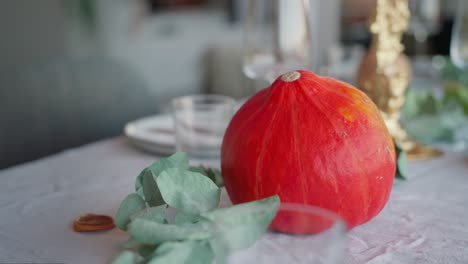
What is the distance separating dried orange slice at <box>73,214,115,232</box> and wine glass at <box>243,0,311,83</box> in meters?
0.35

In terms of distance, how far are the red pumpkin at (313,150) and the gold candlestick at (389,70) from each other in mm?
304

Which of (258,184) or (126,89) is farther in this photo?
(126,89)

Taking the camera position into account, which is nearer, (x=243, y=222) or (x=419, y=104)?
(x=243, y=222)

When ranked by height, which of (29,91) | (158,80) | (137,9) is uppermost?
(137,9)

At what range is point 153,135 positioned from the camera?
33.2 inches

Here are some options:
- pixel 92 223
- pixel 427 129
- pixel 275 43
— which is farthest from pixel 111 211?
pixel 427 129

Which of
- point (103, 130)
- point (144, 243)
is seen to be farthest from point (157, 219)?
point (103, 130)

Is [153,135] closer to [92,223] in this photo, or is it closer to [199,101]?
[199,101]

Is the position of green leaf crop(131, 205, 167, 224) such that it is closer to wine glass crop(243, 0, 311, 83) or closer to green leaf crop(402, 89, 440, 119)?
wine glass crop(243, 0, 311, 83)

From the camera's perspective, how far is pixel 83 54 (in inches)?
97.7

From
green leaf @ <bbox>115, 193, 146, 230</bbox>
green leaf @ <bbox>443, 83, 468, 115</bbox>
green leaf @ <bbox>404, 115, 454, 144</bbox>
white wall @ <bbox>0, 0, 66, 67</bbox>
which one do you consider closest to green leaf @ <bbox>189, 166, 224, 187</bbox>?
green leaf @ <bbox>115, 193, 146, 230</bbox>

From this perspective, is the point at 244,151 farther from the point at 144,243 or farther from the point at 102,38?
the point at 102,38

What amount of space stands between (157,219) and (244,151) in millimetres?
95

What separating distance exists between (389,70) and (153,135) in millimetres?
356
